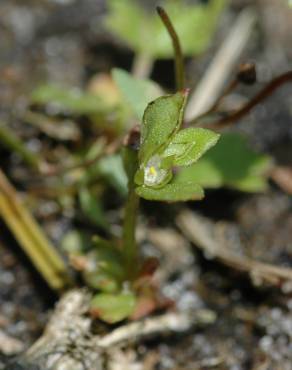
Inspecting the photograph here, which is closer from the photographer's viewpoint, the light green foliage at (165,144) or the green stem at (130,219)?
the light green foliage at (165,144)

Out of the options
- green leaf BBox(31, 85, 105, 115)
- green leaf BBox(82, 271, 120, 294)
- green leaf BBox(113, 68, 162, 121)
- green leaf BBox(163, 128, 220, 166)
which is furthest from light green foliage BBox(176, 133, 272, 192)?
green leaf BBox(163, 128, 220, 166)

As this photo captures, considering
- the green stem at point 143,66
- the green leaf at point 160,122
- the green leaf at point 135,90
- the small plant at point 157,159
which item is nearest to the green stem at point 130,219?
the small plant at point 157,159

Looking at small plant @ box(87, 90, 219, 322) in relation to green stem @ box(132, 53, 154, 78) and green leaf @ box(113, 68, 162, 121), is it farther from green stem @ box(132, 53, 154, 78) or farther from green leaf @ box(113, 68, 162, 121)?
green stem @ box(132, 53, 154, 78)

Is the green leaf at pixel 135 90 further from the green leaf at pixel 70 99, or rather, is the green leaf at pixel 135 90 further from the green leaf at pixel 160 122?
the green leaf at pixel 160 122

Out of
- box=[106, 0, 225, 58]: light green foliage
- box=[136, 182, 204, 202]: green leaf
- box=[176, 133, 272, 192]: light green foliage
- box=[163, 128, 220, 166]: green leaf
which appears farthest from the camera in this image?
box=[106, 0, 225, 58]: light green foliage

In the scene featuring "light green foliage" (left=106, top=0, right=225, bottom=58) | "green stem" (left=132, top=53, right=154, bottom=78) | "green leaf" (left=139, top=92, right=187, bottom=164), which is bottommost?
"green stem" (left=132, top=53, right=154, bottom=78)

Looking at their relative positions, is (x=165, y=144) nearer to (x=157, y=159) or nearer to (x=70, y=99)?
(x=157, y=159)
